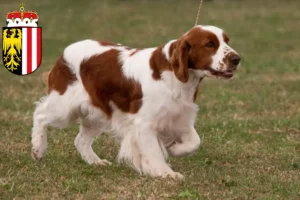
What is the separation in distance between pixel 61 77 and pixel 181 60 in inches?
53.5

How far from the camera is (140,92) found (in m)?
6.67

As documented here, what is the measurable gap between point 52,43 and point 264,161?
12.1 meters

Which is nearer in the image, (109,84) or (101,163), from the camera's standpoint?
(109,84)

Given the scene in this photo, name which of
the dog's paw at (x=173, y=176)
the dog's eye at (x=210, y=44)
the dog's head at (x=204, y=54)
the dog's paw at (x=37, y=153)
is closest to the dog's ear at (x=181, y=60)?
the dog's head at (x=204, y=54)

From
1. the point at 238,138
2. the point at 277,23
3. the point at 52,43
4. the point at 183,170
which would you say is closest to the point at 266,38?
the point at 277,23

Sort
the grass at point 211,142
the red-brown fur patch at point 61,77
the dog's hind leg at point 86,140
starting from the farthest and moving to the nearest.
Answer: the dog's hind leg at point 86,140
the red-brown fur patch at point 61,77
the grass at point 211,142

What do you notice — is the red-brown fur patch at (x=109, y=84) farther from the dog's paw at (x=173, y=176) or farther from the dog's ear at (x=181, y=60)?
the dog's paw at (x=173, y=176)

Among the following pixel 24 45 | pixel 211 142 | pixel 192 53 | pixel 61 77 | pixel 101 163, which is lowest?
pixel 211 142

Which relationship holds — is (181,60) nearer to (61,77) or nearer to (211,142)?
(61,77)

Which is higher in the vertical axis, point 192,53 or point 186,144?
point 192,53

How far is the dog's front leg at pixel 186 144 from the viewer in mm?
6844

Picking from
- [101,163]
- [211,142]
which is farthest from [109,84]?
[211,142]

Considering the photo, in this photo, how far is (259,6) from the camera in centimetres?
2550

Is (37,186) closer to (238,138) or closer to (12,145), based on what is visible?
(12,145)
